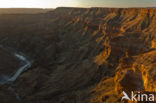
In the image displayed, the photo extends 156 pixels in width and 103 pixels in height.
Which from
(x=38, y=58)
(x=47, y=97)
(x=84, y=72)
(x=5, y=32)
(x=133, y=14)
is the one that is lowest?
(x=47, y=97)

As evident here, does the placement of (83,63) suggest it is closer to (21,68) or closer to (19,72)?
(19,72)

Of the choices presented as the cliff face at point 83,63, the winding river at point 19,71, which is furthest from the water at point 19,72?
the cliff face at point 83,63

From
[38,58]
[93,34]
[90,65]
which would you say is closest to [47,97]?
[90,65]

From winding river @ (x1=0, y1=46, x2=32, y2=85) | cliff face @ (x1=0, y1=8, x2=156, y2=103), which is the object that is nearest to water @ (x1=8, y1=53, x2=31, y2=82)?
winding river @ (x1=0, y1=46, x2=32, y2=85)

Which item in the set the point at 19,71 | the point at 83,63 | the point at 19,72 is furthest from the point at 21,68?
the point at 83,63

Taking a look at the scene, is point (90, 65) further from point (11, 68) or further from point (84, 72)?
point (11, 68)

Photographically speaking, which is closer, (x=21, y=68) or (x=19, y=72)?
(x=19, y=72)

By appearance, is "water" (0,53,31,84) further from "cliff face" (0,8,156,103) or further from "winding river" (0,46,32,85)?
"cliff face" (0,8,156,103)

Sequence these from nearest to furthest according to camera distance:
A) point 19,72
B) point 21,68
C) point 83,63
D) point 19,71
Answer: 1. point 19,72
2. point 83,63
3. point 19,71
4. point 21,68
